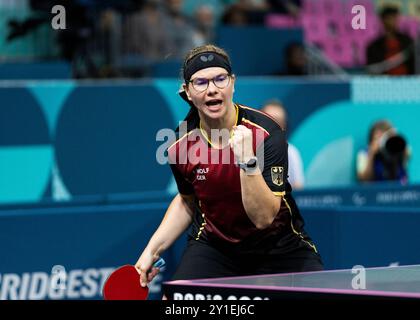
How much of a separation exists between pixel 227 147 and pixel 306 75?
354 inches

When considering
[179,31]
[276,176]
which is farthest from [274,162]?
[179,31]

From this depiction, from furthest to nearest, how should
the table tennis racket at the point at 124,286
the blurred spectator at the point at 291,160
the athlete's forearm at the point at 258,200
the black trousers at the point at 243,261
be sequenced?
the blurred spectator at the point at 291,160 < the black trousers at the point at 243,261 < the table tennis racket at the point at 124,286 < the athlete's forearm at the point at 258,200

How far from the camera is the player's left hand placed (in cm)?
482

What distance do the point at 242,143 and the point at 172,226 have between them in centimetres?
102

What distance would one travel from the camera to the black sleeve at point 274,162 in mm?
5363

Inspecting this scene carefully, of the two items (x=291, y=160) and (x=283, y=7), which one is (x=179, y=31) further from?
(x=291, y=160)

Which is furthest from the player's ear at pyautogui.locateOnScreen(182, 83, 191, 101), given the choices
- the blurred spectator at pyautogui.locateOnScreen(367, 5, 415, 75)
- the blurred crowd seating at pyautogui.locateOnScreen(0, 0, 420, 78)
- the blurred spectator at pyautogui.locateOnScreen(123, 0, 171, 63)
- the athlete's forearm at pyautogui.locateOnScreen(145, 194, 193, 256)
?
the blurred spectator at pyautogui.locateOnScreen(367, 5, 415, 75)

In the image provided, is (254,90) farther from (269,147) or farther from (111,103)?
(269,147)

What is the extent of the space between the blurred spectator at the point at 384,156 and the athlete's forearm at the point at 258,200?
653cm

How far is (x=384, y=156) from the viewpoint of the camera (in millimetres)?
11680

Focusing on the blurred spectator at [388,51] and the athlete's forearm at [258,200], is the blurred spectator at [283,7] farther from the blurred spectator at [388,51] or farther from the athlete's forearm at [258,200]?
the athlete's forearm at [258,200]

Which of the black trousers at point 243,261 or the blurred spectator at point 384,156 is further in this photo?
the blurred spectator at point 384,156

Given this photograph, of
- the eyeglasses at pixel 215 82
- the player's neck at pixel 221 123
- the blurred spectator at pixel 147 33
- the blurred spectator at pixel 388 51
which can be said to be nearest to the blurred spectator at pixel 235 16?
the blurred spectator at pixel 147 33
